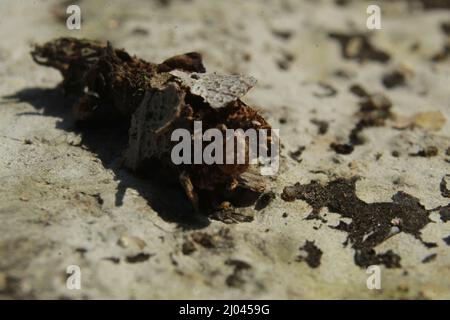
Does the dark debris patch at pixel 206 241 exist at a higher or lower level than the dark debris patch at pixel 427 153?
lower

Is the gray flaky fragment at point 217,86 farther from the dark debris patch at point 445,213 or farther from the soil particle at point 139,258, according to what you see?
the dark debris patch at point 445,213

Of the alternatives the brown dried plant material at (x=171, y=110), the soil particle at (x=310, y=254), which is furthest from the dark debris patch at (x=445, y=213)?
the brown dried plant material at (x=171, y=110)

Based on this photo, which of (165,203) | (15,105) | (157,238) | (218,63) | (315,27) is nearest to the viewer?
(157,238)

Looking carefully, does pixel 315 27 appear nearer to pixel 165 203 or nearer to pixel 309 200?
pixel 309 200

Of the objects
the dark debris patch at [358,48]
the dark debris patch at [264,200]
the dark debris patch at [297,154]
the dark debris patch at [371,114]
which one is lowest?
the dark debris patch at [264,200]

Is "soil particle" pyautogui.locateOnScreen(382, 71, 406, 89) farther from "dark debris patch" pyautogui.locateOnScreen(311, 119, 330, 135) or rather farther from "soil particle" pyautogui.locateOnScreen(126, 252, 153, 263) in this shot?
"soil particle" pyautogui.locateOnScreen(126, 252, 153, 263)
